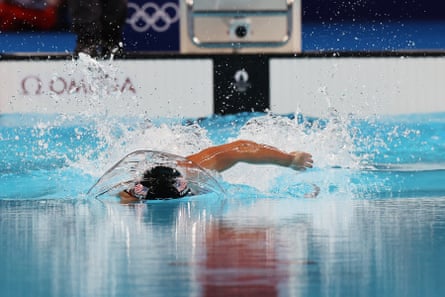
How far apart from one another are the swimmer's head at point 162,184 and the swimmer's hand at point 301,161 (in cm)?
70

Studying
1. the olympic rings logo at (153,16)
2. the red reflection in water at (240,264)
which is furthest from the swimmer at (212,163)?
the olympic rings logo at (153,16)

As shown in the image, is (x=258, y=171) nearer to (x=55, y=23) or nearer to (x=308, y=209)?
(x=308, y=209)

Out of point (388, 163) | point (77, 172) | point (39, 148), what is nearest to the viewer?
point (77, 172)

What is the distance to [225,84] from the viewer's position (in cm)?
1101

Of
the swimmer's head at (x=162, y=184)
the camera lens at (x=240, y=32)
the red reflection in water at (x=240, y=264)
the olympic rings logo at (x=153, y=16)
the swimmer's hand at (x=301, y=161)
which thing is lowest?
the red reflection in water at (x=240, y=264)

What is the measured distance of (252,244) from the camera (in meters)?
4.95

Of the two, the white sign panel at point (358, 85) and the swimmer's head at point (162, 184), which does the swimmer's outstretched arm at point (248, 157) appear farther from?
the white sign panel at point (358, 85)

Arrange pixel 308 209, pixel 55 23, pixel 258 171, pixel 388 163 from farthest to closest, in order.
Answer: pixel 55 23
pixel 388 163
pixel 258 171
pixel 308 209

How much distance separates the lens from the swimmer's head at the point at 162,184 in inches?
260

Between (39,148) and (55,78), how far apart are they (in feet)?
2.92

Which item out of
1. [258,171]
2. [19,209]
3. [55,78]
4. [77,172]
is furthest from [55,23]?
[19,209]

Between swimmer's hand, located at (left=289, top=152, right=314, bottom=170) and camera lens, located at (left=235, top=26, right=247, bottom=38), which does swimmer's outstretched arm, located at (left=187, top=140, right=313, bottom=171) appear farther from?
camera lens, located at (left=235, top=26, right=247, bottom=38)

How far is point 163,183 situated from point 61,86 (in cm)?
439

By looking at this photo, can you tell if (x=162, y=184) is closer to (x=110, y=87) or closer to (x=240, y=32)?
(x=110, y=87)
